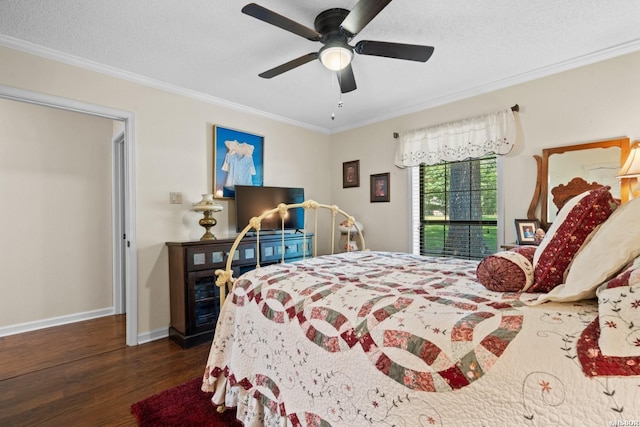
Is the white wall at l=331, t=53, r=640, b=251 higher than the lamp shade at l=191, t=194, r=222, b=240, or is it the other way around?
the white wall at l=331, t=53, r=640, b=251

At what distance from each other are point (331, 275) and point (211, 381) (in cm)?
87

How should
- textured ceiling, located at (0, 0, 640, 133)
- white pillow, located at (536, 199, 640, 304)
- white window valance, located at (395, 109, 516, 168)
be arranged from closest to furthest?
white pillow, located at (536, 199, 640, 304) → textured ceiling, located at (0, 0, 640, 133) → white window valance, located at (395, 109, 516, 168)

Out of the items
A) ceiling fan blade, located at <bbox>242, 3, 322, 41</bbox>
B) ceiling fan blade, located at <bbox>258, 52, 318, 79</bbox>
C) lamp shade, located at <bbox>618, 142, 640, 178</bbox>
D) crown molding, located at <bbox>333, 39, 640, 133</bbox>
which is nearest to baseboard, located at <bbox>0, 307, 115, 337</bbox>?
ceiling fan blade, located at <bbox>258, 52, 318, 79</bbox>

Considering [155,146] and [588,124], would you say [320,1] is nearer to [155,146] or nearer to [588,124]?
[155,146]


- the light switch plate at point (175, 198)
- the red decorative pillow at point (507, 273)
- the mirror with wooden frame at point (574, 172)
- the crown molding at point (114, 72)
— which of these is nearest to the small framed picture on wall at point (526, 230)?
the mirror with wooden frame at point (574, 172)

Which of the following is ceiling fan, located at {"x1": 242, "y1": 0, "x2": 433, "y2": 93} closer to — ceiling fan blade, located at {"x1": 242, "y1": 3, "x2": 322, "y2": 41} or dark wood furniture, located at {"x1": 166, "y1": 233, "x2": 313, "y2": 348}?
ceiling fan blade, located at {"x1": 242, "y1": 3, "x2": 322, "y2": 41}

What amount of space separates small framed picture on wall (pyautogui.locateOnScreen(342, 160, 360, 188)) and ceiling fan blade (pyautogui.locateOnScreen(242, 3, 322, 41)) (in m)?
2.49

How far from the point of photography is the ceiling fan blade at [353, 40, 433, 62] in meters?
1.83

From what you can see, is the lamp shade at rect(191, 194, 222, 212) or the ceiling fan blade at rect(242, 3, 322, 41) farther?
the lamp shade at rect(191, 194, 222, 212)

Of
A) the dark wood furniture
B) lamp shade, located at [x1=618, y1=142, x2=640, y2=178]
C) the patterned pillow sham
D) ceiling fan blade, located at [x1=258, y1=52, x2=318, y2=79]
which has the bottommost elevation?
the dark wood furniture

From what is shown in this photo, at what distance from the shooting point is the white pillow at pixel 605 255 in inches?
34.1

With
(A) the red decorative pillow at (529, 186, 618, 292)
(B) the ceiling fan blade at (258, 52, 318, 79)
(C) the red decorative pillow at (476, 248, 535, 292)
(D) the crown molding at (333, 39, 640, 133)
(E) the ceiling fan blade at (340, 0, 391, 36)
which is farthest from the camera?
(D) the crown molding at (333, 39, 640, 133)

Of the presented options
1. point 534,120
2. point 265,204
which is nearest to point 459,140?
point 534,120

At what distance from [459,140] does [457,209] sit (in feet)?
2.45
